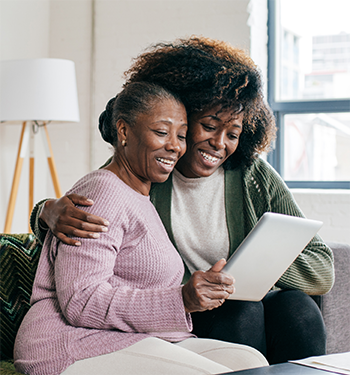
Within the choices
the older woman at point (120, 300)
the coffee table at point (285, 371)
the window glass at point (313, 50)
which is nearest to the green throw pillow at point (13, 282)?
the older woman at point (120, 300)

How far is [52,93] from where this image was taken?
269cm

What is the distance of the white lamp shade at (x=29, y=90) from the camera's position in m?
2.62

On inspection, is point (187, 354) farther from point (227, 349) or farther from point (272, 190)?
point (272, 190)

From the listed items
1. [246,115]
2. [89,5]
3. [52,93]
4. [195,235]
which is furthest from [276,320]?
[89,5]

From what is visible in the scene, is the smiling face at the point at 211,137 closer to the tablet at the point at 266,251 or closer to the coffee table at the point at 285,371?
the tablet at the point at 266,251

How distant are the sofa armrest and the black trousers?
0.24m

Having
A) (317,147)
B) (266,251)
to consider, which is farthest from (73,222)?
(317,147)

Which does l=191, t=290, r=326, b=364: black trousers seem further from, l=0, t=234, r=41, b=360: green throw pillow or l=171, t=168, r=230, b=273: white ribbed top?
l=0, t=234, r=41, b=360: green throw pillow

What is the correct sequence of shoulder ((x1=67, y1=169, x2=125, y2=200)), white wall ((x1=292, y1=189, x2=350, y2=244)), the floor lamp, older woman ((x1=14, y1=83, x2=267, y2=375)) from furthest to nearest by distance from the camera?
white wall ((x1=292, y1=189, x2=350, y2=244)), the floor lamp, shoulder ((x1=67, y1=169, x2=125, y2=200)), older woman ((x1=14, y1=83, x2=267, y2=375))

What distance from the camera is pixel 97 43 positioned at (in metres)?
3.25

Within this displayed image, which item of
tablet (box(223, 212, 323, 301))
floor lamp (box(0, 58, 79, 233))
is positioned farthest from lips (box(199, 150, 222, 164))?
floor lamp (box(0, 58, 79, 233))

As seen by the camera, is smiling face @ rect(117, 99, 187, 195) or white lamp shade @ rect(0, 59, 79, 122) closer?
smiling face @ rect(117, 99, 187, 195)

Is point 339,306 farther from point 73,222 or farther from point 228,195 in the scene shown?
point 73,222

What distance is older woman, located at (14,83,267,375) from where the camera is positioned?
1.03 meters
